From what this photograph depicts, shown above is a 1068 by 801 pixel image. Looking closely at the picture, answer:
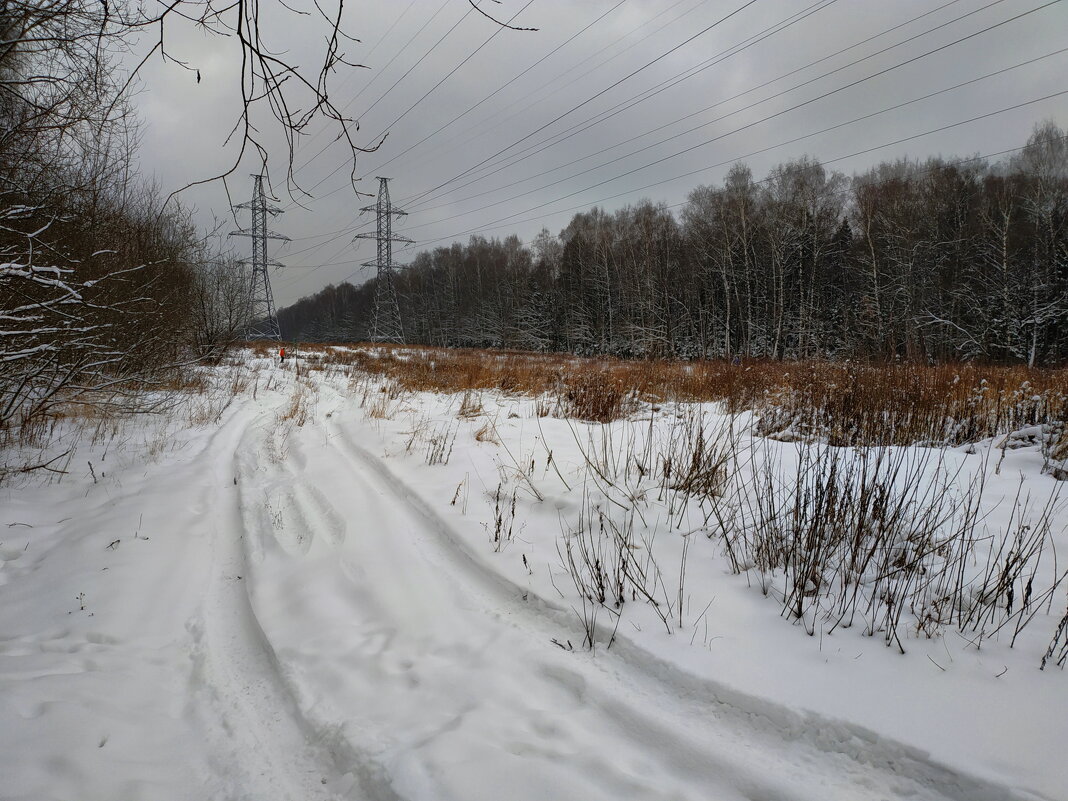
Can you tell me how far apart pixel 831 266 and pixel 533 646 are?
33.9m

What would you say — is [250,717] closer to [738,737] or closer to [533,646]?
[533,646]

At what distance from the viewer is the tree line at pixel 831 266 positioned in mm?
20062

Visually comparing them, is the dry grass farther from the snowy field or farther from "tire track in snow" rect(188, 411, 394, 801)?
"tire track in snow" rect(188, 411, 394, 801)

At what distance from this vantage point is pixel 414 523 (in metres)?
A: 3.34

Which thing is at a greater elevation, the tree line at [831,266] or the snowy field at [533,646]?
the tree line at [831,266]

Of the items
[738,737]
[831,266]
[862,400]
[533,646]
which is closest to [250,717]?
[533,646]

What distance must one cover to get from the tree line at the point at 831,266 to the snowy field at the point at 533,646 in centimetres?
400

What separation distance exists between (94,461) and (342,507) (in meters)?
3.03

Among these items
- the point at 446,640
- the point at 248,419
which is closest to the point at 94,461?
the point at 248,419

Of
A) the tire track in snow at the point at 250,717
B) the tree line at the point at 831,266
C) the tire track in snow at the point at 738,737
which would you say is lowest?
the tire track in snow at the point at 250,717

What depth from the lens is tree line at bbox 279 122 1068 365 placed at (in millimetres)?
20062

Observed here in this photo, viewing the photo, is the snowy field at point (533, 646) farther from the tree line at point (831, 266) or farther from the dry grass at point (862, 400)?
the tree line at point (831, 266)

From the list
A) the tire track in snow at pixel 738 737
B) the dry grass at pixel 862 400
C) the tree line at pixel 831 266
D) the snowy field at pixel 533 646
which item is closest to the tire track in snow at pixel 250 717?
the snowy field at pixel 533 646

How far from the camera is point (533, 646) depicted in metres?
2.01
